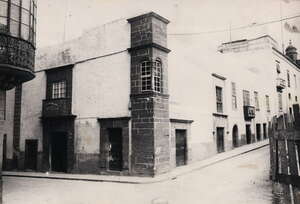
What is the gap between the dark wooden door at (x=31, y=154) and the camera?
698 inches

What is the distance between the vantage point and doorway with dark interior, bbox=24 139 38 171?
17.7 meters

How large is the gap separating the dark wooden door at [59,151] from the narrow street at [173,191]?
3.89m

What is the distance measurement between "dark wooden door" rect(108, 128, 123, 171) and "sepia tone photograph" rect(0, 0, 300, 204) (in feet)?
0.16

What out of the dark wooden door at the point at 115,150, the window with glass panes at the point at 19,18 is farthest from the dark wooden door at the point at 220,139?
the window with glass panes at the point at 19,18

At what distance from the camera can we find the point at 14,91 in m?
19.1

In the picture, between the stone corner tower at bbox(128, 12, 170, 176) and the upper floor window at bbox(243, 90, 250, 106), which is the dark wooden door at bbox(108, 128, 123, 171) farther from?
the upper floor window at bbox(243, 90, 250, 106)

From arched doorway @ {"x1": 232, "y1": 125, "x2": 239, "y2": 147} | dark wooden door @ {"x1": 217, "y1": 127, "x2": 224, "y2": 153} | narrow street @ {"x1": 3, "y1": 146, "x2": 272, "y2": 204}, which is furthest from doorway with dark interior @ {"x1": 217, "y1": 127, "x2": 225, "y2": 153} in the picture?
narrow street @ {"x1": 3, "y1": 146, "x2": 272, "y2": 204}

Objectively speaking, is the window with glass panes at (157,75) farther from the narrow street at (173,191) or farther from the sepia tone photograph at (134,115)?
the narrow street at (173,191)

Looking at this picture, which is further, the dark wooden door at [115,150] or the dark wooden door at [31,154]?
the dark wooden door at [31,154]

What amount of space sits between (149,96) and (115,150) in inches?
130

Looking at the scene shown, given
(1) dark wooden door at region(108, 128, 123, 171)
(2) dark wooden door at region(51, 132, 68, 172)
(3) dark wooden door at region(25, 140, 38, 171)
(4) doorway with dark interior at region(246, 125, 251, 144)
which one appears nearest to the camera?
(1) dark wooden door at region(108, 128, 123, 171)

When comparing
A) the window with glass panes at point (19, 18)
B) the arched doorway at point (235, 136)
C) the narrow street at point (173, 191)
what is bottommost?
the narrow street at point (173, 191)

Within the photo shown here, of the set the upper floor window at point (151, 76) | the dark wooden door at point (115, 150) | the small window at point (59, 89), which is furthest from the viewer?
the small window at point (59, 89)

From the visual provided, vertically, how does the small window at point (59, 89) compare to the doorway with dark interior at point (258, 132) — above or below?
above
